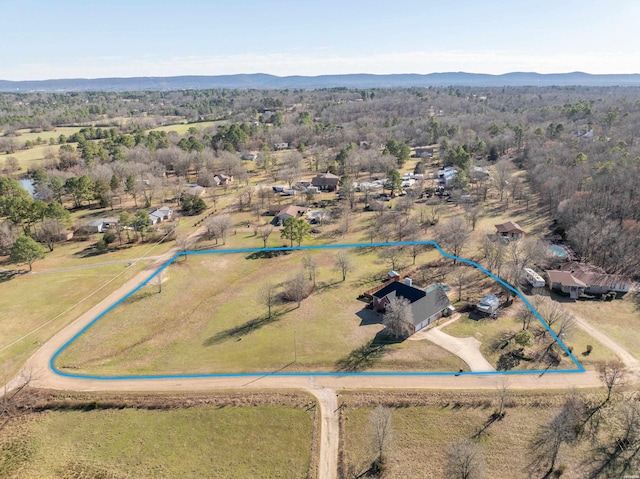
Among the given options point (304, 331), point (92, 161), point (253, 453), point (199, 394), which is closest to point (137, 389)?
point (199, 394)

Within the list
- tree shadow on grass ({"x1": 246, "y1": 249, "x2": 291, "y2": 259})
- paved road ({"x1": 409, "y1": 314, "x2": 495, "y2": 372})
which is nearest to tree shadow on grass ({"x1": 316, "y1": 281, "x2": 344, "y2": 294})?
tree shadow on grass ({"x1": 246, "y1": 249, "x2": 291, "y2": 259})

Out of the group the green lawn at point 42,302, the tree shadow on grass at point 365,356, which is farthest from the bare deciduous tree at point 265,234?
the tree shadow on grass at point 365,356

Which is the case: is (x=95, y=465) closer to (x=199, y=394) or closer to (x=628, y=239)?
(x=199, y=394)

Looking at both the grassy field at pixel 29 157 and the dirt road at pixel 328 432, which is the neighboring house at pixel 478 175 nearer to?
the dirt road at pixel 328 432

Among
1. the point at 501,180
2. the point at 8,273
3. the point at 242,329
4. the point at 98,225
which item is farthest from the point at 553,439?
the point at 98,225

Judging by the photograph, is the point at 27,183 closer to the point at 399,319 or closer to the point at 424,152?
the point at 399,319

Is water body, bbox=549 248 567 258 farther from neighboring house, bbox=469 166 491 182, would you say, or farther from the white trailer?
neighboring house, bbox=469 166 491 182
